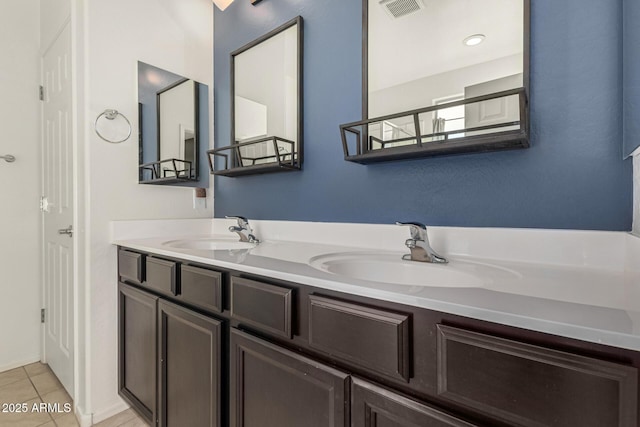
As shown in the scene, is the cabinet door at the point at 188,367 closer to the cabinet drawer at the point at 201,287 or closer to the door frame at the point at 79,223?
the cabinet drawer at the point at 201,287

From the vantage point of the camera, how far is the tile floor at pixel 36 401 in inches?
58.3

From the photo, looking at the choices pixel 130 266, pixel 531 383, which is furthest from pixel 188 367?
pixel 531 383

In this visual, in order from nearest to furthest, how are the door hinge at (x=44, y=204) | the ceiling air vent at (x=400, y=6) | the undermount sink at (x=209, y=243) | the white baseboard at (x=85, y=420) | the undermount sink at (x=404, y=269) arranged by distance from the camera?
the undermount sink at (x=404, y=269) → the ceiling air vent at (x=400, y=6) → the white baseboard at (x=85, y=420) → the undermount sink at (x=209, y=243) → the door hinge at (x=44, y=204)

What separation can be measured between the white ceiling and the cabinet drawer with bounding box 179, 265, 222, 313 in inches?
37.1

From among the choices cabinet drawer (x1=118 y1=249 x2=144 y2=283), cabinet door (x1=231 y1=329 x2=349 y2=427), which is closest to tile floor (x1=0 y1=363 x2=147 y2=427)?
cabinet drawer (x1=118 y1=249 x2=144 y2=283)

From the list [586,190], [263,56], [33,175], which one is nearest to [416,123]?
[586,190]

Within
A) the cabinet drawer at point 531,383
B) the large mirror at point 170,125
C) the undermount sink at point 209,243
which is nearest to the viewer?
the cabinet drawer at point 531,383

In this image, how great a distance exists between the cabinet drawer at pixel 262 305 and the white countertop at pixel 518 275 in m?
0.04

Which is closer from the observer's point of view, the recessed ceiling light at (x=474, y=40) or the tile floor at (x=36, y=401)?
the recessed ceiling light at (x=474, y=40)

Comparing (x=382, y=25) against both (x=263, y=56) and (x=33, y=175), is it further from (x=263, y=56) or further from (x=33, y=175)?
(x=33, y=175)

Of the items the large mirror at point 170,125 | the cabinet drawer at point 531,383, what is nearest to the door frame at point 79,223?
the large mirror at point 170,125

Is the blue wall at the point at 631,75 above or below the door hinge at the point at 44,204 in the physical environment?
above

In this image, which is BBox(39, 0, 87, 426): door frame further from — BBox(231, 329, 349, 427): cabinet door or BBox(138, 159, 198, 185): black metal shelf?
BBox(231, 329, 349, 427): cabinet door

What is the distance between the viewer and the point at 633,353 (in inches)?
16.1
